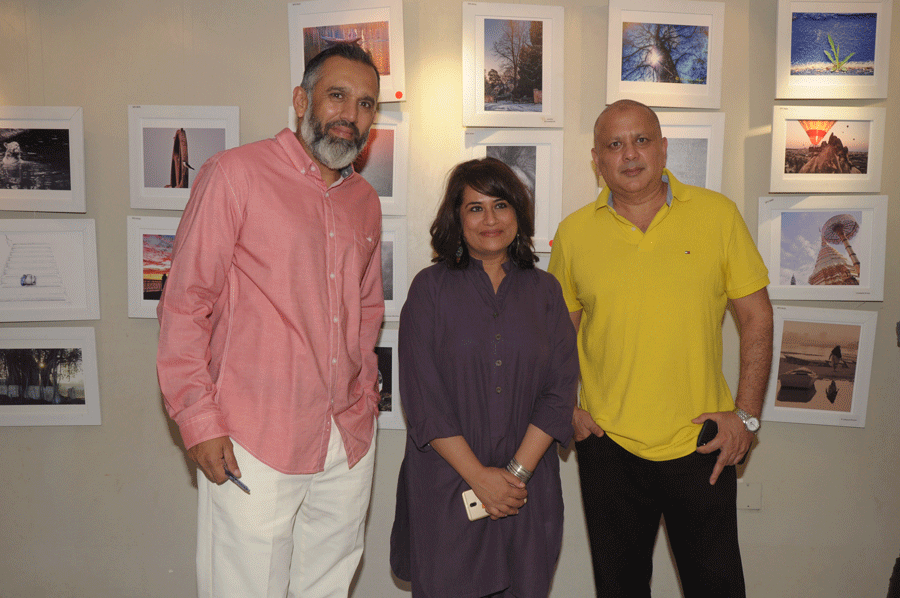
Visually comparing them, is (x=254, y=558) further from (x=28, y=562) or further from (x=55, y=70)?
(x=55, y=70)

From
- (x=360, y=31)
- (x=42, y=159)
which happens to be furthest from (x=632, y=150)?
(x=42, y=159)

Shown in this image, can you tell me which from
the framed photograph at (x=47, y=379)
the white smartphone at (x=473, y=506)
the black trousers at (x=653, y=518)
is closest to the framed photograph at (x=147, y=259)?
the framed photograph at (x=47, y=379)

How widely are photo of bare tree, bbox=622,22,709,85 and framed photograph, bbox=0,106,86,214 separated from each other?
2331 mm

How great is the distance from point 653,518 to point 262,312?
1.47 meters

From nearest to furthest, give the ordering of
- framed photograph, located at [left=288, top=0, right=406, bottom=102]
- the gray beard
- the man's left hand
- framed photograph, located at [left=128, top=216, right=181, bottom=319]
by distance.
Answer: the gray beard, the man's left hand, framed photograph, located at [left=288, top=0, right=406, bottom=102], framed photograph, located at [left=128, top=216, right=181, bottom=319]

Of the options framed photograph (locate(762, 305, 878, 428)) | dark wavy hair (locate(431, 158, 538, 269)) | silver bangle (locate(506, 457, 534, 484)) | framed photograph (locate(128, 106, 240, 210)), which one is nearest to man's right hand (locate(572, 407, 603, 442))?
silver bangle (locate(506, 457, 534, 484))

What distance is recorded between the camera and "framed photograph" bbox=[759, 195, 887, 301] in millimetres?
2541

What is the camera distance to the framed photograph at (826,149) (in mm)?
2510

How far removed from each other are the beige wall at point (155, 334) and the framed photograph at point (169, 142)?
0.17ft

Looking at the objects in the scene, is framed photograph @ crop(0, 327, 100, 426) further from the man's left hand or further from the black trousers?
the man's left hand

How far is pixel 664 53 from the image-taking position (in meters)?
2.47

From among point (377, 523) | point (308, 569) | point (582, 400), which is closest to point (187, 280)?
point (308, 569)

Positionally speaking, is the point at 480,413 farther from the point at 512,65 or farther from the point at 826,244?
the point at 826,244

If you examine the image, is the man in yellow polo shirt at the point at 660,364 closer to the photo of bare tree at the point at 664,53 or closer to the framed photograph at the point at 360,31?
the photo of bare tree at the point at 664,53
